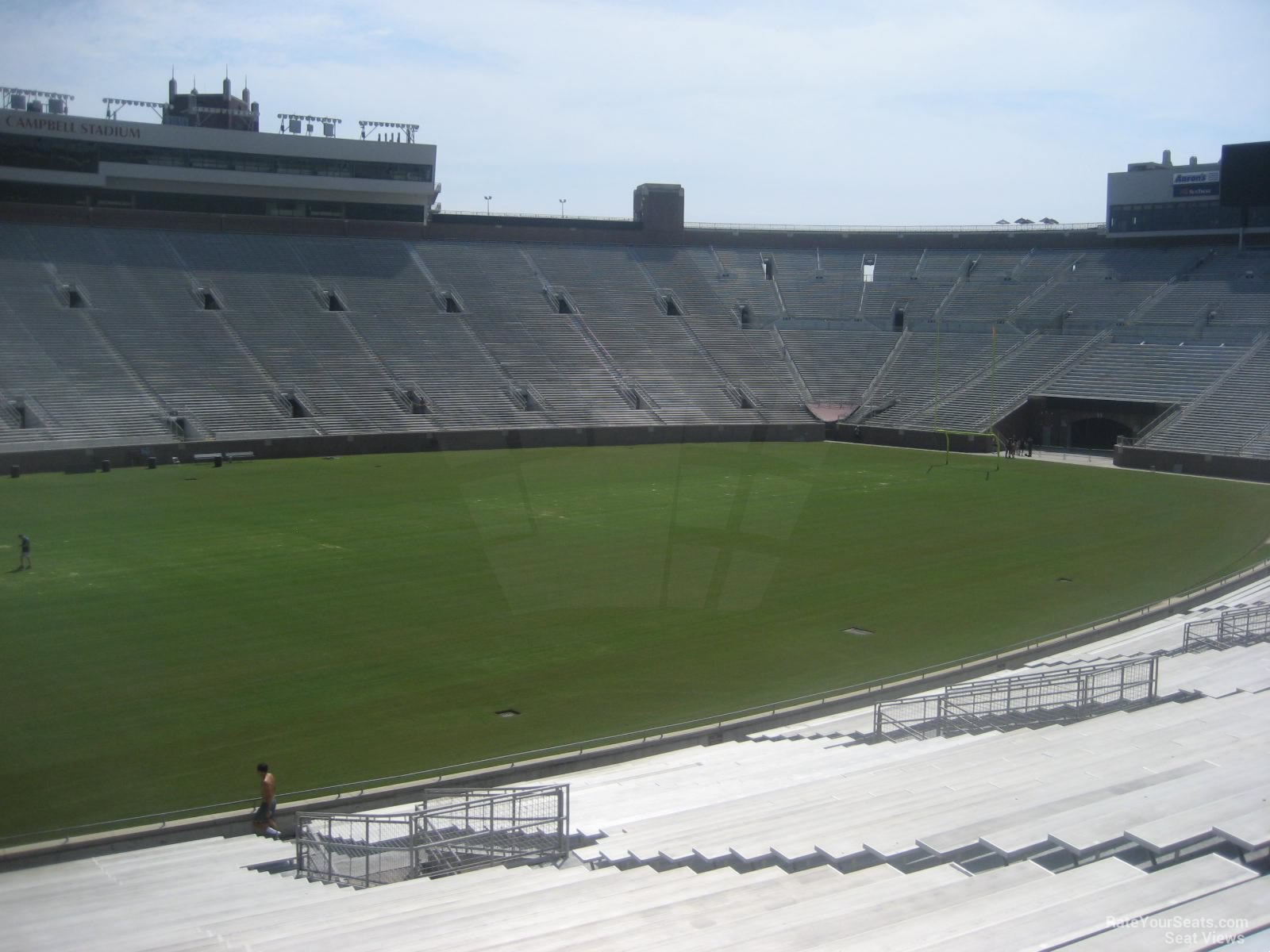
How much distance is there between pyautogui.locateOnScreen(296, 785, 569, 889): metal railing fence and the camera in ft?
32.0

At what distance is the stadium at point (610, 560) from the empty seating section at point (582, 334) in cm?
22

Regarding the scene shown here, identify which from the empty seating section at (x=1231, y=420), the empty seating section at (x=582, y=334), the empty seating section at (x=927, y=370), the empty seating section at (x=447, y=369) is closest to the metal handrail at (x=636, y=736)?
the empty seating section at (x=1231, y=420)

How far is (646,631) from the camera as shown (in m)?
19.1

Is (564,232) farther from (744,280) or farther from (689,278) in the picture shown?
(744,280)

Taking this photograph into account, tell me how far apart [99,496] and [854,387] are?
33.7m

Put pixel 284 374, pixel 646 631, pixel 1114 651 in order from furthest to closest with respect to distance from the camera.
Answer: pixel 284 374
pixel 646 631
pixel 1114 651

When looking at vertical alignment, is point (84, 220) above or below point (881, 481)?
above

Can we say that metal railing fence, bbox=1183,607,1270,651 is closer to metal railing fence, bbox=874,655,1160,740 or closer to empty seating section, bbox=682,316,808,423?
metal railing fence, bbox=874,655,1160,740

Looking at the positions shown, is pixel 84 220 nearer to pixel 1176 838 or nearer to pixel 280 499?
pixel 280 499

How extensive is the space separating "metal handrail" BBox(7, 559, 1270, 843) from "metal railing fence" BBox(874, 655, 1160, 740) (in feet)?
5.19

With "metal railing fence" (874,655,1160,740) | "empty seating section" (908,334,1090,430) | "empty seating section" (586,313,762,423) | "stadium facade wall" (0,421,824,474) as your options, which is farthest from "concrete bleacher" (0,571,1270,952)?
"empty seating section" (586,313,762,423)

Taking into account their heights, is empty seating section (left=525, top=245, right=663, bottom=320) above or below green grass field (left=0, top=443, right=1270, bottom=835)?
above

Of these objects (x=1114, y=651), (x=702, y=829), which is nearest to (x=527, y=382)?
(x=1114, y=651)

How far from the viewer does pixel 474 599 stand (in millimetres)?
20906
